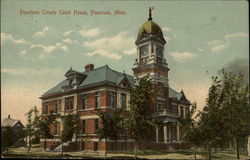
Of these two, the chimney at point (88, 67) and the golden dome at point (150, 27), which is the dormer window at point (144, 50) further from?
the chimney at point (88, 67)

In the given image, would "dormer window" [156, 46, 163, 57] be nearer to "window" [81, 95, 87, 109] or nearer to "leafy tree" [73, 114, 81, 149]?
"window" [81, 95, 87, 109]

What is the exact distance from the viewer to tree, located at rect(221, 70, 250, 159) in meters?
18.0

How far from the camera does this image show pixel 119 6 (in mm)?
19234

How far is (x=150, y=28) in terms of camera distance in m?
19.1

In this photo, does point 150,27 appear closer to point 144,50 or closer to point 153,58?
point 144,50

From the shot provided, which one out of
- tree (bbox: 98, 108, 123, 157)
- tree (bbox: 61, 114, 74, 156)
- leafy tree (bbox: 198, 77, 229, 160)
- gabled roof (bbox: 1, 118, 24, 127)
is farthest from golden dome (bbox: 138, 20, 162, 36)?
gabled roof (bbox: 1, 118, 24, 127)

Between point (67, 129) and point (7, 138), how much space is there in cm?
426

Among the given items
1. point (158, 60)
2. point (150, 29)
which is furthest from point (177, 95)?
point (150, 29)

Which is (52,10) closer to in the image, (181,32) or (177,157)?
(181,32)

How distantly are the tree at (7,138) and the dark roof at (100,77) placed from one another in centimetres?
349

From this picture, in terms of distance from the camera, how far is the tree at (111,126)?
62.6 ft

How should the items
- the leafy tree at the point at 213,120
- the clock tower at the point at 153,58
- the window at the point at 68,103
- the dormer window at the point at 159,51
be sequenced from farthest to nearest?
the window at the point at 68,103
the dormer window at the point at 159,51
the clock tower at the point at 153,58
the leafy tree at the point at 213,120

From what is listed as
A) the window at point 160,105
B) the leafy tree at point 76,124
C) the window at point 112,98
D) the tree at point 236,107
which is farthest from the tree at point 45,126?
the tree at point 236,107

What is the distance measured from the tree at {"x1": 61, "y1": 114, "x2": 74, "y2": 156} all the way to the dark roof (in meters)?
2.23
